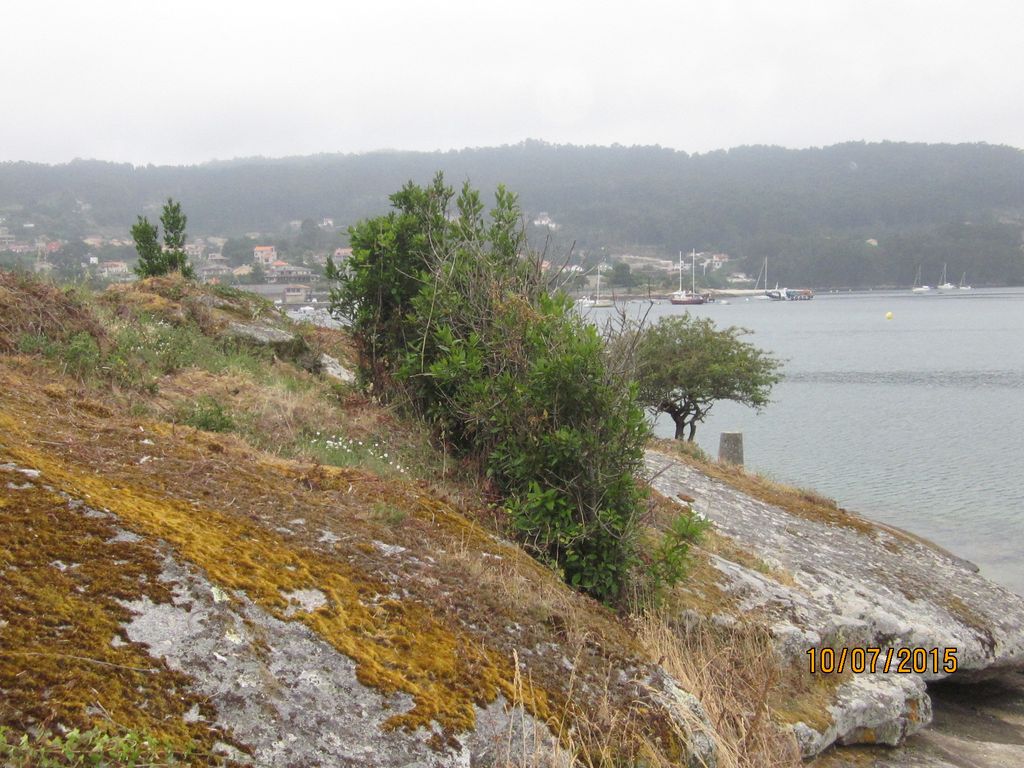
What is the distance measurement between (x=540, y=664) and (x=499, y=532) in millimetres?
2821

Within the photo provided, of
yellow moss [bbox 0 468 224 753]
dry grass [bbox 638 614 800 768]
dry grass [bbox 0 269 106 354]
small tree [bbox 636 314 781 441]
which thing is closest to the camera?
yellow moss [bbox 0 468 224 753]

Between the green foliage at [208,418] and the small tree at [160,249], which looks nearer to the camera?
the green foliage at [208,418]

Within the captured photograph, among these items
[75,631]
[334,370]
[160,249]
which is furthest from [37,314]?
[160,249]

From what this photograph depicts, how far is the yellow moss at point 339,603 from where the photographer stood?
457 centimetres

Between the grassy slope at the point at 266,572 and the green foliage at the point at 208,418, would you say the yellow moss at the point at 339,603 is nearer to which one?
the grassy slope at the point at 266,572

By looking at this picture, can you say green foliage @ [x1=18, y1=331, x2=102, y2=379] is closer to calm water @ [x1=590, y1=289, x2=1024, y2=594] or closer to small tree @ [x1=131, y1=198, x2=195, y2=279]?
calm water @ [x1=590, y1=289, x2=1024, y2=594]

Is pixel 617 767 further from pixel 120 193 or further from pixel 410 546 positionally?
pixel 120 193

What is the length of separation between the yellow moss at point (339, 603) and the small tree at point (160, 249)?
576 inches

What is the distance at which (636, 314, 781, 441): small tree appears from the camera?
28.6 meters

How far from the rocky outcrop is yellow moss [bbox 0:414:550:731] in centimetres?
349

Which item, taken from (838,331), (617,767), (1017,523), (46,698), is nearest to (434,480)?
(617,767)

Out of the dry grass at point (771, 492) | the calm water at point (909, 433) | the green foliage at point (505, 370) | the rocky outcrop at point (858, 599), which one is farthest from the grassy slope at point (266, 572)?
the dry grass at point (771, 492)

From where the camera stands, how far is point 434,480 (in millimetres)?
9625
